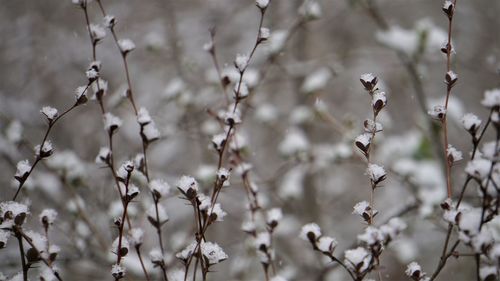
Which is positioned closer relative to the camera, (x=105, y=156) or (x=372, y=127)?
(x=372, y=127)

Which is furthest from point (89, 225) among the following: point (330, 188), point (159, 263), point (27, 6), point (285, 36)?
point (330, 188)

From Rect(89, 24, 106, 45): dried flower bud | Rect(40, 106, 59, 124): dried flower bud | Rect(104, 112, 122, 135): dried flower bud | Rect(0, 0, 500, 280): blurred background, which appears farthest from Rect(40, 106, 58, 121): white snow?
Rect(0, 0, 500, 280): blurred background

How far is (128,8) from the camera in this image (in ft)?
17.6

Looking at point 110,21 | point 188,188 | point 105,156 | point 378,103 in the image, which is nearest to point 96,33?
point 110,21

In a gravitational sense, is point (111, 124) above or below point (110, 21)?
below

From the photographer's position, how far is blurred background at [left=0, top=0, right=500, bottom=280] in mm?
2785

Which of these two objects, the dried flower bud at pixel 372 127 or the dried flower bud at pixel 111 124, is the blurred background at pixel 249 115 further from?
the dried flower bud at pixel 111 124

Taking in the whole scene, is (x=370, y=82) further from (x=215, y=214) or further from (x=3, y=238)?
(x=3, y=238)

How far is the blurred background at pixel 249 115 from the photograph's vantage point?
110 inches

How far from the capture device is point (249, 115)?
171 inches

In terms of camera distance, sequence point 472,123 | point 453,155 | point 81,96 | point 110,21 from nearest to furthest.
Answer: point 472,123 → point 453,155 → point 81,96 → point 110,21

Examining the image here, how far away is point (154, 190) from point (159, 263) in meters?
0.23

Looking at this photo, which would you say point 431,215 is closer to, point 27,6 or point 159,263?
point 159,263

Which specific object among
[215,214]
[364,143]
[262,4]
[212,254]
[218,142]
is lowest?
[212,254]
